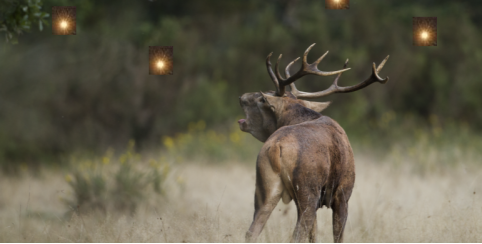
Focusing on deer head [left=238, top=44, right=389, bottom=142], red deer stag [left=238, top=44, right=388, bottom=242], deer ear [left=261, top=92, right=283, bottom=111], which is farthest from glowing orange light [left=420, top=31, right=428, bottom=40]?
deer ear [left=261, top=92, right=283, bottom=111]

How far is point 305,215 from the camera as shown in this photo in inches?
165

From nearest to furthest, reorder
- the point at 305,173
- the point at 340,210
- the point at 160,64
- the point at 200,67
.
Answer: the point at 305,173 < the point at 340,210 < the point at 160,64 < the point at 200,67

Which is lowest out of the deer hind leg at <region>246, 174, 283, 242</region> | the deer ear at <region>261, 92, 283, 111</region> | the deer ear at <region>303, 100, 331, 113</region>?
the deer hind leg at <region>246, 174, 283, 242</region>

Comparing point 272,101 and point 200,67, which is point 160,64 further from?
point 200,67

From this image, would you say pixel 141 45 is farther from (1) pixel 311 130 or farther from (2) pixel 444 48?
(1) pixel 311 130

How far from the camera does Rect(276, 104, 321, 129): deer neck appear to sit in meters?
5.04

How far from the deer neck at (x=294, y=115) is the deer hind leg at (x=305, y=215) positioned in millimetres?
1016

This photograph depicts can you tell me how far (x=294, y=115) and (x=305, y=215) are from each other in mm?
1195

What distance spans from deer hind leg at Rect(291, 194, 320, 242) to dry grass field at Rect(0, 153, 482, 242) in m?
0.36

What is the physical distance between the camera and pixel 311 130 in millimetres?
4434

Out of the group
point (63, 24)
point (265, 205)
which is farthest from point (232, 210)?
point (265, 205)

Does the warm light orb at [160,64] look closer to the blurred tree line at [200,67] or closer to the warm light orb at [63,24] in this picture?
the warm light orb at [63,24]

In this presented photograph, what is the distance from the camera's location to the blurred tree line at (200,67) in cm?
1223

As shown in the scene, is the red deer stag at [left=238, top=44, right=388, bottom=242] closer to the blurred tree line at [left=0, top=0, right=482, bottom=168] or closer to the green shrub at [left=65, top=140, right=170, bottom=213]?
the green shrub at [left=65, top=140, right=170, bottom=213]
